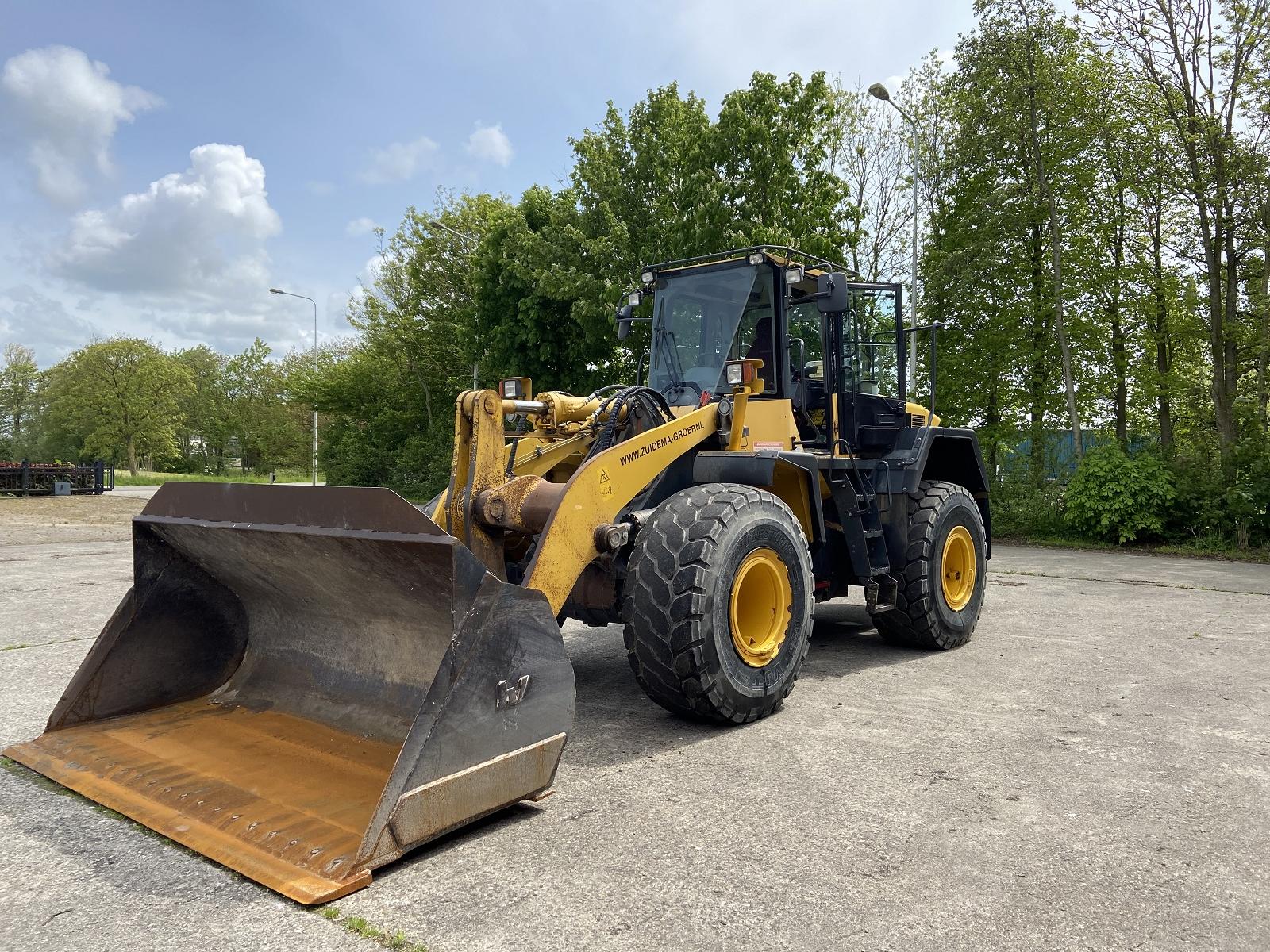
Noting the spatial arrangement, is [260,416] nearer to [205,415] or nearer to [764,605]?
[205,415]

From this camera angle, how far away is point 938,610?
6.79 metres

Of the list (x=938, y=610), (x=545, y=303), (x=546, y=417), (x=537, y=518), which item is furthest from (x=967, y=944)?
(x=545, y=303)

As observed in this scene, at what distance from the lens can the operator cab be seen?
20.6 ft

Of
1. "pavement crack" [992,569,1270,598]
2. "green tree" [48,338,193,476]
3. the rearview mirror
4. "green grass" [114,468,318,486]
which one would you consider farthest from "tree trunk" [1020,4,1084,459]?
"green tree" [48,338,193,476]

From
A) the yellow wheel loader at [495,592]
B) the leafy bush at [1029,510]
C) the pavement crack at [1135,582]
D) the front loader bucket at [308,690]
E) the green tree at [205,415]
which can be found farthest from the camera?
the green tree at [205,415]

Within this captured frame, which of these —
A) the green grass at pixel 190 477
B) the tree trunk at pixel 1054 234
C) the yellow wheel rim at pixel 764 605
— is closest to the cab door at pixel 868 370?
the yellow wheel rim at pixel 764 605

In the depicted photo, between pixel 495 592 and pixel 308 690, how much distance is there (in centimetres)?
160

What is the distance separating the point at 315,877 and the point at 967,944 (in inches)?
80.0

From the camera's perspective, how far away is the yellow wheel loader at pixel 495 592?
3.41 meters

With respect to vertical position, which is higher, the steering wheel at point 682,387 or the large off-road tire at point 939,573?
the steering wheel at point 682,387

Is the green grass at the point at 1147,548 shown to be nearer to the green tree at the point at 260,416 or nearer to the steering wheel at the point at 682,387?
the steering wheel at the point at 682,387

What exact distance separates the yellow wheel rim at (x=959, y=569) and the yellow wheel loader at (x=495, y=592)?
32 cm

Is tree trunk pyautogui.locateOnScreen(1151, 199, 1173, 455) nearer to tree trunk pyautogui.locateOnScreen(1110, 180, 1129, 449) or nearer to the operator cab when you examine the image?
tree trunk pyautogui.locateOnScreen(1110, 180, 1129, 449)

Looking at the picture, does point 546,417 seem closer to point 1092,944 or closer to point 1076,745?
point 1076,745
